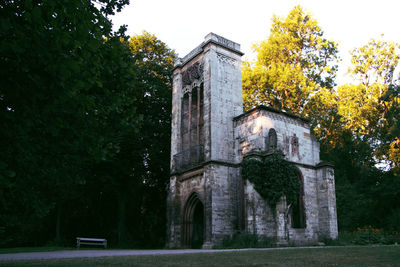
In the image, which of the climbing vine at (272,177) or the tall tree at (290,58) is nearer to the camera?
the climbing vine at (272,177)

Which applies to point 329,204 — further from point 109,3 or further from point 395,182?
point 109,3

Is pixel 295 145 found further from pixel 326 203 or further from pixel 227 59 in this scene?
pixel 227 59

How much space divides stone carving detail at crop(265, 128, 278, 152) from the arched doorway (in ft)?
16.1

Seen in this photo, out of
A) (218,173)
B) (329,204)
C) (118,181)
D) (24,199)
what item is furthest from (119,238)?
(24,199)

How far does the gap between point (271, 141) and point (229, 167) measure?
105 inches

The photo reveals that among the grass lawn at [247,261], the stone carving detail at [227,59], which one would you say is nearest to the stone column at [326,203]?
the stone carving detail at [227,59]

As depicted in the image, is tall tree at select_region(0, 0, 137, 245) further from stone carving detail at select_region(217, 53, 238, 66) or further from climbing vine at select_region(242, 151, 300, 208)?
stone carving detail at select_region(217, 53, 238, 66)

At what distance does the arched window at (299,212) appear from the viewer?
1834 cm

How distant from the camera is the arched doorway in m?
19.6

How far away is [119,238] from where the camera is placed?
73.4ft

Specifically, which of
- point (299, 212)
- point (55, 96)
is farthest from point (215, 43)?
point (55, 96)

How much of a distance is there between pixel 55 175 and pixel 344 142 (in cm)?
2635

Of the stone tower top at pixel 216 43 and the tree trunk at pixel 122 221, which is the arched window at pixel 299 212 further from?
the tree trunk at pixel 122 221

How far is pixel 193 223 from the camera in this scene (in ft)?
65.0
